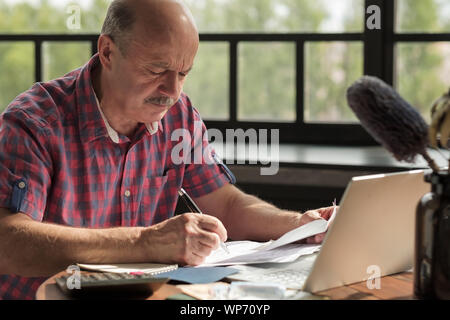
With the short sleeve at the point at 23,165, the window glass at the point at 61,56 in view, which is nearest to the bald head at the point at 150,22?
the short sleeve at the point at 23,165

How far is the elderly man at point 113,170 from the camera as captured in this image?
153cm

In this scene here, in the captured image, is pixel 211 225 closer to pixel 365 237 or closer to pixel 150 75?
pixel 365 237

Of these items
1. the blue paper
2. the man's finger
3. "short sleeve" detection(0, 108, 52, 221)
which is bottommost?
the blue paper

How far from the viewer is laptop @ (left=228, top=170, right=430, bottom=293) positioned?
49.4 inches

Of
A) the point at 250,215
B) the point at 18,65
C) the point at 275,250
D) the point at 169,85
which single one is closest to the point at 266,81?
the point at 18,65

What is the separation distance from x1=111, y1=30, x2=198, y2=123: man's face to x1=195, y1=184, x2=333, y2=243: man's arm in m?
0.37

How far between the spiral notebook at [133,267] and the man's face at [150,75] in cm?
52

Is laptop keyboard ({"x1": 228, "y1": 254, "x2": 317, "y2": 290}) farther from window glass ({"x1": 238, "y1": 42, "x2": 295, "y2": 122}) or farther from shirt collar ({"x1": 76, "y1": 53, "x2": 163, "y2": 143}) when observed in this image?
window glass ({"x1": 238, "y1": 42, "x2": 295, "y2": 122})

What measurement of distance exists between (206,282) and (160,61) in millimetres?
664

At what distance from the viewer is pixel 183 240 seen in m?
1.50

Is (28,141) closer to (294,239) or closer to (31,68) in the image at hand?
(294,239)

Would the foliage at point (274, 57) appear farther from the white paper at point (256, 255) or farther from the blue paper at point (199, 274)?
the blue paper at point (199, 274)

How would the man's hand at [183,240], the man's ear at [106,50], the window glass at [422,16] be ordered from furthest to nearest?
the window glass at [422,16] → the man's ear at [106,50] → the man's hand at [183,240]

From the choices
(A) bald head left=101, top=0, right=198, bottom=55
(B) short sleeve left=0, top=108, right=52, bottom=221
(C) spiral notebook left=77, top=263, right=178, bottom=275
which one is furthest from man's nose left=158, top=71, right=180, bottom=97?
(C) spiral notebook left=77, top=263, right=178, bottom=275
